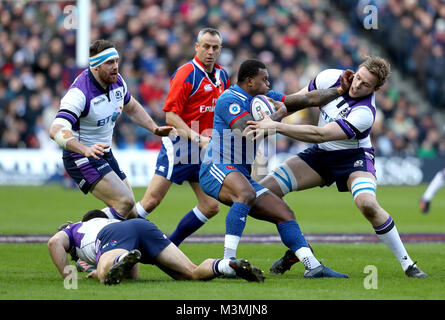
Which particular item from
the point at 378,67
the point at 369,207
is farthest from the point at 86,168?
the point at 378,67

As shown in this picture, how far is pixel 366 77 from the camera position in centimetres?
884

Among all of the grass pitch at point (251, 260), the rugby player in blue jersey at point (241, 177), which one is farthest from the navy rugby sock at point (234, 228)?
the grass pitch at point (251, 260)

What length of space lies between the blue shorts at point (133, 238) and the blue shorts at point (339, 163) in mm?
2352

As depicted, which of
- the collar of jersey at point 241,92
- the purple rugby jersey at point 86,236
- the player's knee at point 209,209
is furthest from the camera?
the player's knee at point 209,209

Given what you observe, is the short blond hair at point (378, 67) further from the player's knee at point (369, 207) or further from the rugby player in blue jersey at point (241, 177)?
the player's knee at point (369, 207)

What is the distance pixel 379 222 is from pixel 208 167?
1.93 m

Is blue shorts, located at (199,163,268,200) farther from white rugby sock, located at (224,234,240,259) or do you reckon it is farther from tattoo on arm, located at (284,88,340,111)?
tattoo on arm, located at (284,88,340,111)

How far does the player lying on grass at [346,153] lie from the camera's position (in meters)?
8.57

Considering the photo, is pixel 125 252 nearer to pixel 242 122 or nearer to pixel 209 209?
pixel 242 122

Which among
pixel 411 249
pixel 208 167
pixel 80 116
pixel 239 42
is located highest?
pixel 239 42

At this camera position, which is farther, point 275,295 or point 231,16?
point 231,16

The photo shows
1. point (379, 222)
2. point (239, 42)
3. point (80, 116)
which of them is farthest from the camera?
point (239, 42)
